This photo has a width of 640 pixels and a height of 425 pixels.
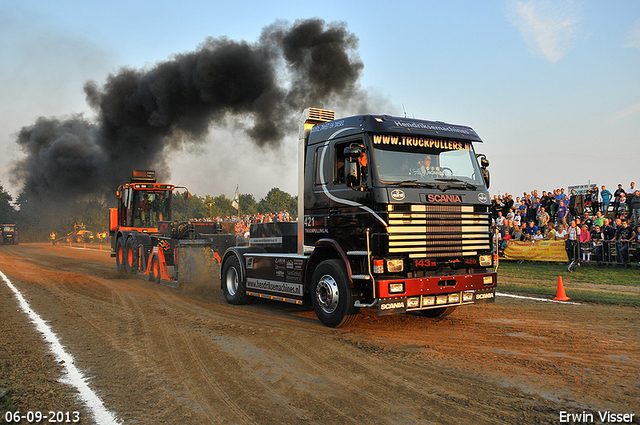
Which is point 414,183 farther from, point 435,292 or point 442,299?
point 442,299

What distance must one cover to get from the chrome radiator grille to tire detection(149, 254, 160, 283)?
931 cm

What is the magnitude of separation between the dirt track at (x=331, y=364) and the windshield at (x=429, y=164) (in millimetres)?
2285

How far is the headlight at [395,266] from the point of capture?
271 inches

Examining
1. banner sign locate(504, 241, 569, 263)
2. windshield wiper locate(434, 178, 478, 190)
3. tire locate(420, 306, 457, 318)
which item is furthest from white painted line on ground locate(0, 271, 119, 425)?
banner sign locate(504, 241, 569, 263)

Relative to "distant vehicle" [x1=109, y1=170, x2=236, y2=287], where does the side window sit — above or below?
above

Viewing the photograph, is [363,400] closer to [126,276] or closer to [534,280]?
[534,280]

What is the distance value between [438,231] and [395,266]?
0.93 m

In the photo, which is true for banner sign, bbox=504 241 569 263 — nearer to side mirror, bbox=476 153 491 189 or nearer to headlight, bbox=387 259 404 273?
side mirror, bbox=476 153 491 189

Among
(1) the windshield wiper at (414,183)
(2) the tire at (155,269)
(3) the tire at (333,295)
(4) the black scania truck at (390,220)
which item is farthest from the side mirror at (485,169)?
(2) the tire at (155,269)

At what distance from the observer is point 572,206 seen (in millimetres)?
21484

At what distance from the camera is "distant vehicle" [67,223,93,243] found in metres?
48.6

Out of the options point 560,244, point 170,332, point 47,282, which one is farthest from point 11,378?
point 560,244

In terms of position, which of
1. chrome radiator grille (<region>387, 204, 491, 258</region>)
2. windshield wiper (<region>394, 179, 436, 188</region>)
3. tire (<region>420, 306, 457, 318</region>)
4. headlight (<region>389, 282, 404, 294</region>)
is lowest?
tire (<region>420, 306, 457, 318</region>)

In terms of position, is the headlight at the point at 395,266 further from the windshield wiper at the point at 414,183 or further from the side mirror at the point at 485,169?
the side mirror at the point at 485,169
